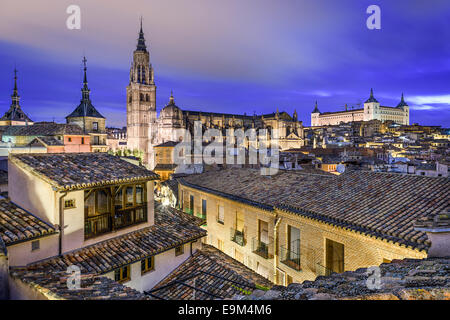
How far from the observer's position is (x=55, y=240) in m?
8.28

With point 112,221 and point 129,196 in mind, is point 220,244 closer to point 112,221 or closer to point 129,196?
point 129,196

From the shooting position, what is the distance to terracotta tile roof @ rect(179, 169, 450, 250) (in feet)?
26.2

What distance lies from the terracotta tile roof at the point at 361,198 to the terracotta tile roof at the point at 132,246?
3594 mm

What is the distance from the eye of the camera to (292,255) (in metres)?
11.3

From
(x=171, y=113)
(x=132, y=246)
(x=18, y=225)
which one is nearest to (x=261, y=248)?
(x=132, y=246)

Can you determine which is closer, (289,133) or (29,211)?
(29,211)

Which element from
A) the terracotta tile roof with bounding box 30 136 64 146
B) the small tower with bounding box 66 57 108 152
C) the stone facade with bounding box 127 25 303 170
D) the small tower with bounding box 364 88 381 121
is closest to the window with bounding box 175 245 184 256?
the terracotta tile roof with bounding box 30 136 64 146

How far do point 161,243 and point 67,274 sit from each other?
11.9ft

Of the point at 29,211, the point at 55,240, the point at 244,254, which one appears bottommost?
the point at 244,254

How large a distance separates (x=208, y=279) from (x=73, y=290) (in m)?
5.01

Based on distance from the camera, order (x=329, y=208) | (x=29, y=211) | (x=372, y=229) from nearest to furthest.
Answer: (x=372, y=229), (x=29, y=211), (x=329, y=208)

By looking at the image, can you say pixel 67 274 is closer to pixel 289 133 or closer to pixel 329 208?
pixel 329 208

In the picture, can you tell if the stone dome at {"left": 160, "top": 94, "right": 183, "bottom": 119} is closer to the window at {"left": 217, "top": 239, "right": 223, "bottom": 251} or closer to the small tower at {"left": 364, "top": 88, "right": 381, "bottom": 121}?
the window at {"left": 217, "top": 239, "right": 223, "bottom": 251}
